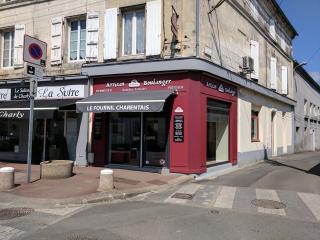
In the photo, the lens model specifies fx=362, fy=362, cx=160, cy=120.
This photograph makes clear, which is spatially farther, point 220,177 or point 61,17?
point 61,17

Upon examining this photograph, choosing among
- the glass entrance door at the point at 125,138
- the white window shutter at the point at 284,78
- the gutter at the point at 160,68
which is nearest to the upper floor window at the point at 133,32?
the gutter at the point at 160,68

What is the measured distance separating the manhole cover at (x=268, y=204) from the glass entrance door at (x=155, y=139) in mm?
4575

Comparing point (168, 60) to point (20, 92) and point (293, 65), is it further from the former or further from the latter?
point (293, 65)

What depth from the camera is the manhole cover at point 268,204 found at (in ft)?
26.9

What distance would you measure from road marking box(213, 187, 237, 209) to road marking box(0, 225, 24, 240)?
420cm

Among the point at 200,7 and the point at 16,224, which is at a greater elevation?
the point at 200,7

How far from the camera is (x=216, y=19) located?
1388 centimetres

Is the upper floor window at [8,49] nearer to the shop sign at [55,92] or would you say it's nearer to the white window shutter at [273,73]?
the shop sign at [55,92]

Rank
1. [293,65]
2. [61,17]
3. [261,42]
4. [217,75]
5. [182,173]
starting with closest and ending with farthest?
1. [182,173]
2. [217,75]
3. [61,17]
4. [261,42]
5. [293,65]

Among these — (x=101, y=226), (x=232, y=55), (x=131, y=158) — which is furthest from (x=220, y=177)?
(x=101, y=226)

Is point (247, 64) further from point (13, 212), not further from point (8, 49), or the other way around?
point (13, 212)

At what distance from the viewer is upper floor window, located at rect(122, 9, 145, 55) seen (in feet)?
43.8

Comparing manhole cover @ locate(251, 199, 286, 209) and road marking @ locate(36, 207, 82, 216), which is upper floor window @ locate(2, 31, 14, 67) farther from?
manhole cover @ locate(251, 199, 286, 209)

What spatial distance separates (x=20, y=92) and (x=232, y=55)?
365 inches
